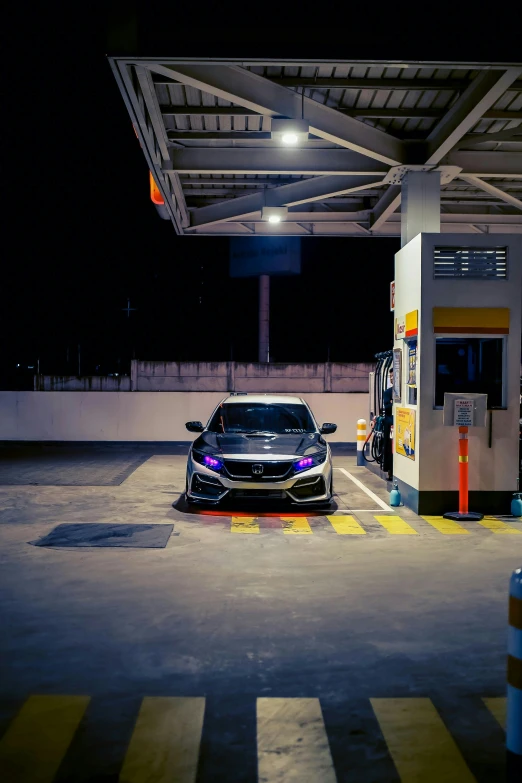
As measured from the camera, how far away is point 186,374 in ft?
73.2

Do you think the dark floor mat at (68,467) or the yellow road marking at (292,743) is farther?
the dark floor mat at (68,467)

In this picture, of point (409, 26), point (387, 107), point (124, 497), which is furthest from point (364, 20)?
point (124, 497)

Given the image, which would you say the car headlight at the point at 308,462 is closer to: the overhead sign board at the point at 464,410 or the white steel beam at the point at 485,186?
the overhead sign board at the point at 464,410

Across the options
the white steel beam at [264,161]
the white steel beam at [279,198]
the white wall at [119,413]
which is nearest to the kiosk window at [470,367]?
the white steel beam at [264,161]

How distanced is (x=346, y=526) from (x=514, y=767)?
6.23 metres

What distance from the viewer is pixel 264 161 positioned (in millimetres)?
13172

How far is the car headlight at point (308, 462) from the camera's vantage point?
973cm

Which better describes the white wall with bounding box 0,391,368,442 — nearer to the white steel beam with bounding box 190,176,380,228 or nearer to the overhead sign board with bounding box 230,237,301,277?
the white steel beam with bounding box 190,176,380,228

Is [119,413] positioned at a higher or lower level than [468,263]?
lower

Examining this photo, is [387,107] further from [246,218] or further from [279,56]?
[246,218]

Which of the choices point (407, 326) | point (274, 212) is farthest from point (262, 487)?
point (274, 212)

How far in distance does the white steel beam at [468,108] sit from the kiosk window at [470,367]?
295 cm

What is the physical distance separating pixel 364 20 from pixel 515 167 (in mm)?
5665

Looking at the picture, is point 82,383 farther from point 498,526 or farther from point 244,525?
point 498,526
